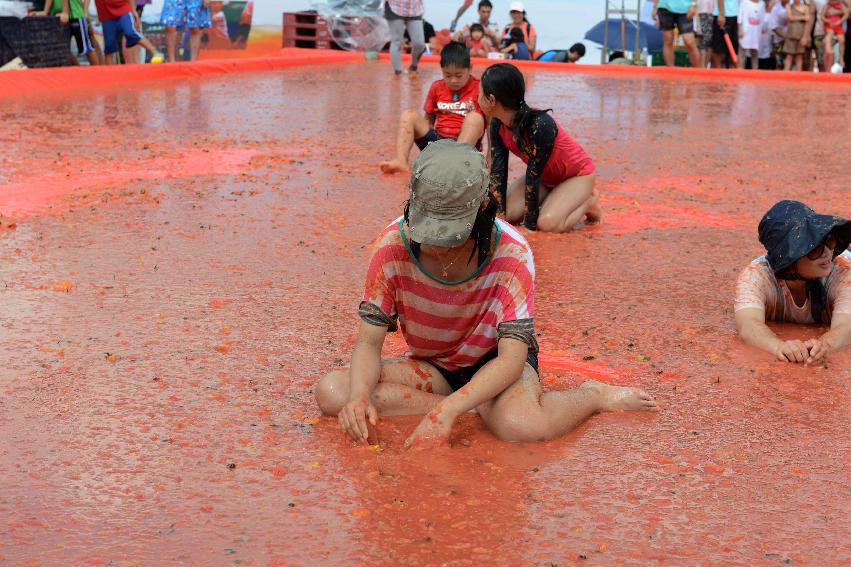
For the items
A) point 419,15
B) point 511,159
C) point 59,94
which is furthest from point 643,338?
point 419,15

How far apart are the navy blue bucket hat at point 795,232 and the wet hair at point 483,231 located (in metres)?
1.56

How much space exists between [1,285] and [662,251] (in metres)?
3.53

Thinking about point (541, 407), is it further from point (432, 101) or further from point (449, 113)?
point (432, 101)

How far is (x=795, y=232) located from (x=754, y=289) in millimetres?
355

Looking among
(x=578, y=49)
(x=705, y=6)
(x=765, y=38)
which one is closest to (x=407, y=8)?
(x=705, y=6)

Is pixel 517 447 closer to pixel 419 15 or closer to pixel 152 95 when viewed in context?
pixel 152 95

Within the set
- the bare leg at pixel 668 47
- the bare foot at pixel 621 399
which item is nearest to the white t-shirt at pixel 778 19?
the bare leg at pixel 668 47

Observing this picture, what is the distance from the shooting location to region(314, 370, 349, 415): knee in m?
3.67

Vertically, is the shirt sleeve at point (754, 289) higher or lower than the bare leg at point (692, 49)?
lower

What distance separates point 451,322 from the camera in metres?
3.69

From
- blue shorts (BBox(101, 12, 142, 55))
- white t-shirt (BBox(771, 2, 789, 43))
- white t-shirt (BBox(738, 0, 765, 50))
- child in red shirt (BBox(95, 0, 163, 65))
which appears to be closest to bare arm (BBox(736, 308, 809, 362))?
child in red shirt (BBox(95, 0, 163, 65))

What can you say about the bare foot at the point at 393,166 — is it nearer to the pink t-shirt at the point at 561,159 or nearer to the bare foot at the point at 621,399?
the pink t-shirt at the point at 561,159

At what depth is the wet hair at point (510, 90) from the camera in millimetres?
6348

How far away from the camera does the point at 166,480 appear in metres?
3.26
